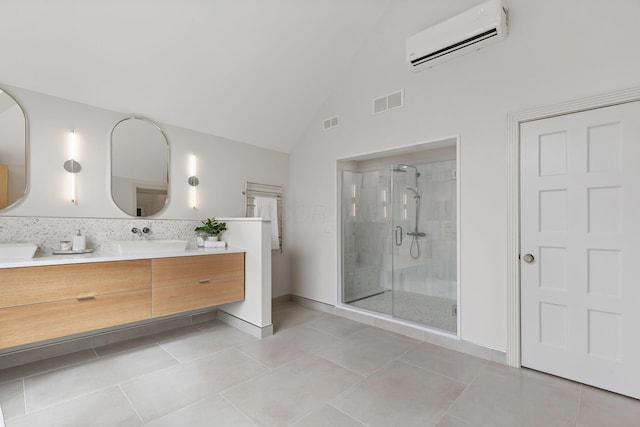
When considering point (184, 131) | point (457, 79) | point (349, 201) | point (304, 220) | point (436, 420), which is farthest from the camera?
point (304, 220)

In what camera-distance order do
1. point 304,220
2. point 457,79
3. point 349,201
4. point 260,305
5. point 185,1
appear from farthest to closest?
point 304,220, point 349,201, point 260,305, point 457,79, point 185,1

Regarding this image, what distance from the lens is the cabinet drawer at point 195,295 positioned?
2867 mm

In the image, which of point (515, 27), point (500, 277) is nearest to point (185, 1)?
point (515, 27)

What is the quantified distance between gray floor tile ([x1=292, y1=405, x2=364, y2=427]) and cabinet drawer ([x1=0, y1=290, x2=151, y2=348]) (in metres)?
1.78

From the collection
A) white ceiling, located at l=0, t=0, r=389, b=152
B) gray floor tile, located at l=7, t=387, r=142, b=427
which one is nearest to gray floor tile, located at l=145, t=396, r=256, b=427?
gray floor tile, located at l=7, t=387, r=142, b=427

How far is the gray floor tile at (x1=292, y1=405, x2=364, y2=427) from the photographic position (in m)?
1.85

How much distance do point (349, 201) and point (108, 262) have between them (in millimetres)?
2774

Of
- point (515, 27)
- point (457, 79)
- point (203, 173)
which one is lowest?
point (203, 173)

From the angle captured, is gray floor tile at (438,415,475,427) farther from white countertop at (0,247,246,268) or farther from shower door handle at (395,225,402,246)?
white countertop at (0,247,246,268)

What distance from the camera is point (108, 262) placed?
2557 millimetres

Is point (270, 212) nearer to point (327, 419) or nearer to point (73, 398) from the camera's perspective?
point (73, 398)

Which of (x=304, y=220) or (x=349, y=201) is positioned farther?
(x=304, y=220)

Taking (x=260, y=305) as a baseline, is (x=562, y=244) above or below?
above

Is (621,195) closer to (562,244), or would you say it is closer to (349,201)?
(562,244)
